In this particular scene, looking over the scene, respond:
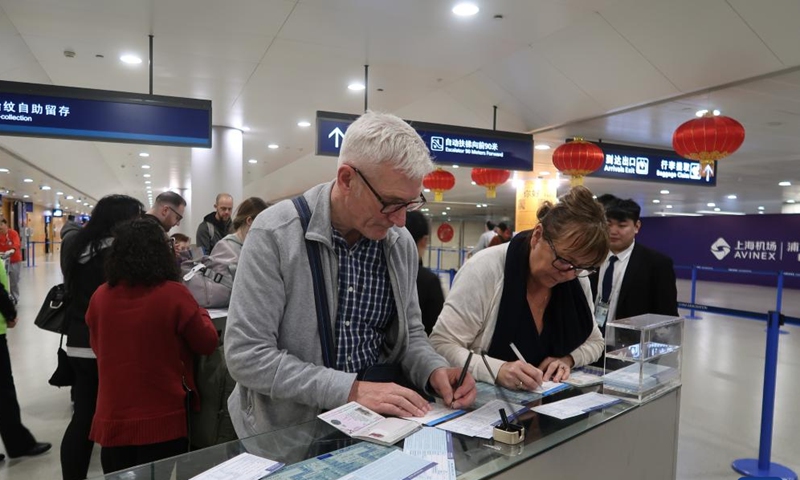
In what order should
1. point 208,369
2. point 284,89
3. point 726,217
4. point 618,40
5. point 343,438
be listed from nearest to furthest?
1. point 343,438
2. point 208,369
3. point 618,40
4. point 284,89
5. point 726,217

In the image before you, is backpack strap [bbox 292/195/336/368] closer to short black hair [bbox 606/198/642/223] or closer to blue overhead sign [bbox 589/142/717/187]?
short black hair [bbox 606/198/642/223]

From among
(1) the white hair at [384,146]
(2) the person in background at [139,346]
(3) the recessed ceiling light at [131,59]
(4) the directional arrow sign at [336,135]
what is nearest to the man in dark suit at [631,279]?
(1) the white hair at [384,146]

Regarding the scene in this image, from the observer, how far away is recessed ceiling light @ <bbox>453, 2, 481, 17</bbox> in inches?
153

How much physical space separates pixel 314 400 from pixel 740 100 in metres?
6.97

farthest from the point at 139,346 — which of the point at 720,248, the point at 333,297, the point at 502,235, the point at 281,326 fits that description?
the point at 720,248

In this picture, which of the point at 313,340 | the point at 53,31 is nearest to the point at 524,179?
the point at 53,31

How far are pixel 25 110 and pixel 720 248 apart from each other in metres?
17.5

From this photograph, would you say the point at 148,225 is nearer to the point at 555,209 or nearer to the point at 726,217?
the point at 555,209

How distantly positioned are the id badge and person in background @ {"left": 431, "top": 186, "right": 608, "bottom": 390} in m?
1.00

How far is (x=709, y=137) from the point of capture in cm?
522

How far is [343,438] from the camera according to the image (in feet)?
3.74

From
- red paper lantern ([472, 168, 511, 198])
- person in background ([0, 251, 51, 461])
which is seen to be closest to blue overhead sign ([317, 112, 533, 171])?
red paper lantern ([472, 168, 511, 198])

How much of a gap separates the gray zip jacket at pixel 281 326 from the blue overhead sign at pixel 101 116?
3899mm

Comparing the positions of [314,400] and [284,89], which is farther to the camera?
[284,89]
